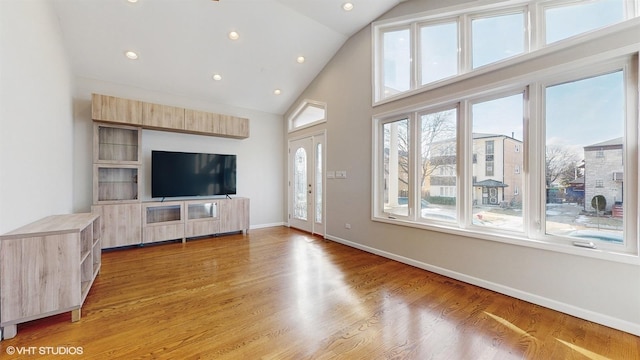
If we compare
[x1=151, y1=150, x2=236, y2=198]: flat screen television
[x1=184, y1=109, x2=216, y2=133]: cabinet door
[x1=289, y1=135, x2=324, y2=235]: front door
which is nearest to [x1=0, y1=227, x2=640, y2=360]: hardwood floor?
[x1=151, y1=150, x2=236, y2=198]: flat screen television

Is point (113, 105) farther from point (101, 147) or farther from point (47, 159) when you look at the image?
point (47, 159)

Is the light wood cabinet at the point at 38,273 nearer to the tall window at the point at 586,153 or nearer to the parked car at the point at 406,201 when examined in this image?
the parked car at the point at 406,201

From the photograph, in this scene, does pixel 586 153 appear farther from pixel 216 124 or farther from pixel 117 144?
pixel 117 144

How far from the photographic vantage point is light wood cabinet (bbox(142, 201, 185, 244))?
4.35 metres

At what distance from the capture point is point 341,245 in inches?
178

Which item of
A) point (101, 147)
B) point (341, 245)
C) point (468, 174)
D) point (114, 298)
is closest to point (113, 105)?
point (101, 147)

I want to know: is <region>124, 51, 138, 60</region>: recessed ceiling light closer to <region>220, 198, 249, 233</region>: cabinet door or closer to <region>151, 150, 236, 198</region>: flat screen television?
<region>151, 150, 236, 198</region>: flat screen television

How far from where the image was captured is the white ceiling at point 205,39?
11.3 ft

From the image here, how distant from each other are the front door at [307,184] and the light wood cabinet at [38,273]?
3705 millimetres

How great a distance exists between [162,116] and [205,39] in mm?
1536

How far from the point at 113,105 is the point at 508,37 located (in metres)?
5.51

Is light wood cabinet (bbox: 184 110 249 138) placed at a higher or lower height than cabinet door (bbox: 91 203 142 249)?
higher

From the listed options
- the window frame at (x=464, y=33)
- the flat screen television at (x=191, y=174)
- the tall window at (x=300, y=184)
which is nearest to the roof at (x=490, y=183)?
the window frame at (x=464, y=33)

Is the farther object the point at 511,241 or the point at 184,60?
the point at 184,60
